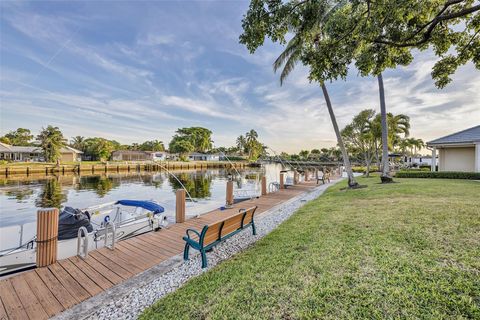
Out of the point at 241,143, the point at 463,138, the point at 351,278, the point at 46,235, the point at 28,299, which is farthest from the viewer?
the point at 241,143

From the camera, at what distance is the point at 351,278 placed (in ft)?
10.2

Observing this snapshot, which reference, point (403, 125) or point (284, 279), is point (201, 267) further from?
point (403, 125)

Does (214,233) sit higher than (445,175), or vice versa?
(445,175)

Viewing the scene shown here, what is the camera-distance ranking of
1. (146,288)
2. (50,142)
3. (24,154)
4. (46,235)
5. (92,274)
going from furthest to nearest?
(24,154) < (50,142) < (46,235) < (92,274) < (146,288)

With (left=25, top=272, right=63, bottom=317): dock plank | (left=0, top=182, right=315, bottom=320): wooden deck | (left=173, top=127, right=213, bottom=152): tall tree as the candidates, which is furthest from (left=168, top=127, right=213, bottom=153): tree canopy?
(left=25, top=272, right=63, bottom=317): dock plank

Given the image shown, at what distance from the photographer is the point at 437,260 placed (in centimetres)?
332

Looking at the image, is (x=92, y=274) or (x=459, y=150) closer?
(x=92, y=274)

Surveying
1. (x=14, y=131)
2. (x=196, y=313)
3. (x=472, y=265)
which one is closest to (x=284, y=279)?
(x=196, y=313)

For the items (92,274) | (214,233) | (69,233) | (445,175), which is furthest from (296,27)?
(445,175)

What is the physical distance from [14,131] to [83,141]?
18912mm

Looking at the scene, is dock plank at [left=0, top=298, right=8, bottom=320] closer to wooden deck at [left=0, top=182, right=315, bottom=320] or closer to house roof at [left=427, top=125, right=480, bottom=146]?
wooden deck at [left=0, top=182, right=315, bottom=320]

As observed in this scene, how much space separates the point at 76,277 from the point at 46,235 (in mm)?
1090

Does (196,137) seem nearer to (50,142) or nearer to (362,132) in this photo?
(50,142)

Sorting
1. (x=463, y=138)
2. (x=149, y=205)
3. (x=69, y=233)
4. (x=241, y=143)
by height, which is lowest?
(x=69, y=233)
